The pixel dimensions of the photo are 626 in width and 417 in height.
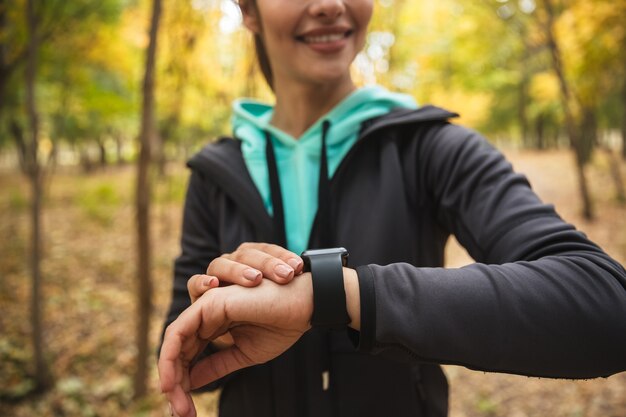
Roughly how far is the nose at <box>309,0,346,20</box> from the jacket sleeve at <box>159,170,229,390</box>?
63cm

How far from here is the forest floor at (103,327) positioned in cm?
425

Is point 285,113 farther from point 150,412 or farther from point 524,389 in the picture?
point 524,389

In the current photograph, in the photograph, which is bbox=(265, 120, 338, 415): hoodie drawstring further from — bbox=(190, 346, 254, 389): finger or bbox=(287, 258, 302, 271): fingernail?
bbox=(287, 258, 302, 271): fingernail

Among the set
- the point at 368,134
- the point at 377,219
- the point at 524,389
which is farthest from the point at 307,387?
the point at 524,389

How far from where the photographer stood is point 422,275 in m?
0.83

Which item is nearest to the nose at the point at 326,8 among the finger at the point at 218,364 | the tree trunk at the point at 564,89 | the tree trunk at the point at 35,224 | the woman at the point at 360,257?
the woman at the point at 360,257

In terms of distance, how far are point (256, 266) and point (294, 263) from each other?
0.08 m

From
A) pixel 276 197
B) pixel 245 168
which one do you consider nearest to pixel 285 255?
pixel 276 197

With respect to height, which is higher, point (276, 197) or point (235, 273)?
point (276, 197)

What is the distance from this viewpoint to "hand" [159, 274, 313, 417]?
814 mm

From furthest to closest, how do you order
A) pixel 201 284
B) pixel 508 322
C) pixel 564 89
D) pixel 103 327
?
pixel 564 89, pixel 103 327, pixel 201 284, pixel 508 322

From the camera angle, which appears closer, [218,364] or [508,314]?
[508,314]

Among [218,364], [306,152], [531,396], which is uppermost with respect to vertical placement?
[306,152]

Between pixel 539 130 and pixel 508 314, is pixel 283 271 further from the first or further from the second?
pixel 539 130
